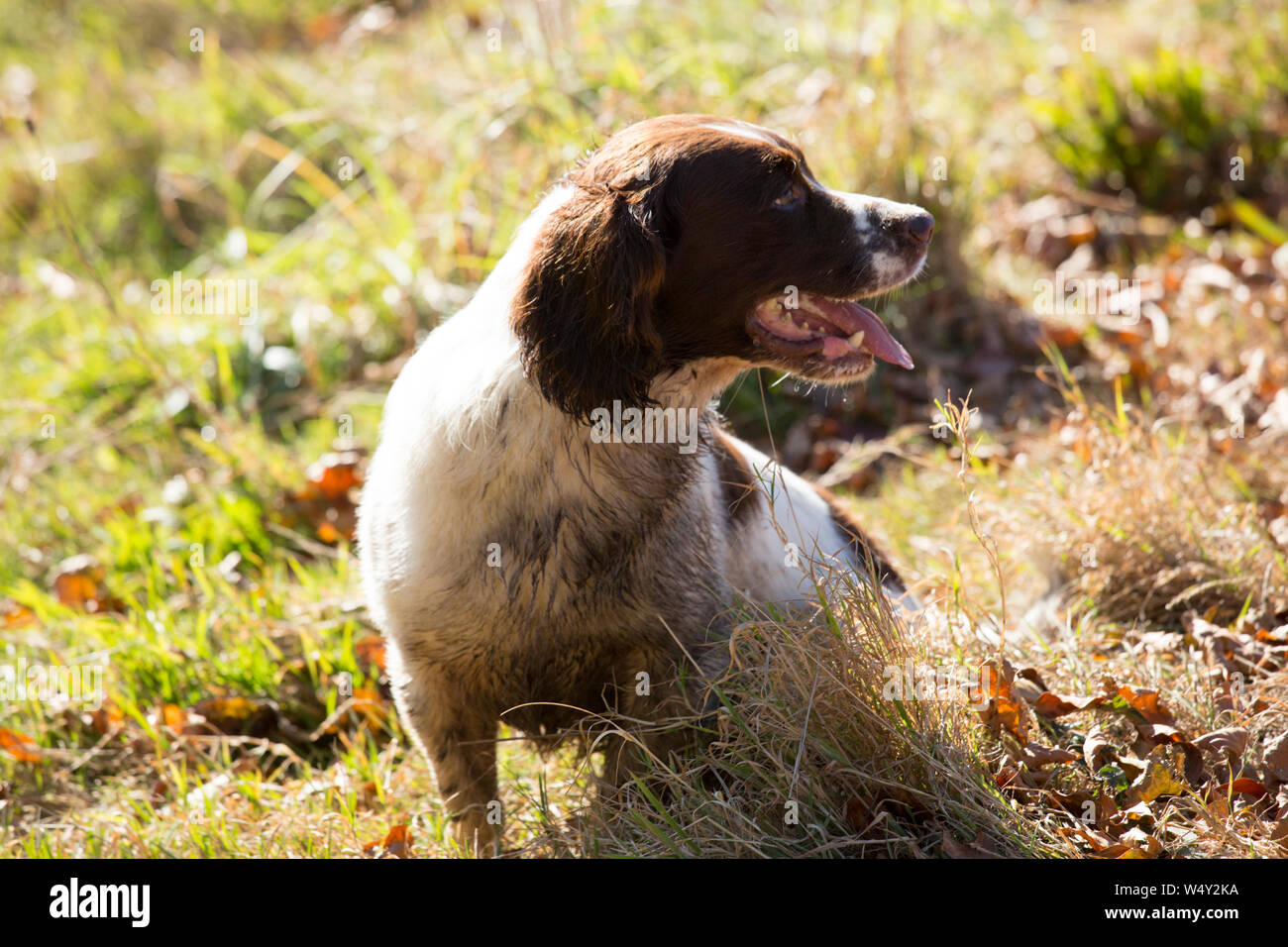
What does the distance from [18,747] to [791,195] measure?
302 cm

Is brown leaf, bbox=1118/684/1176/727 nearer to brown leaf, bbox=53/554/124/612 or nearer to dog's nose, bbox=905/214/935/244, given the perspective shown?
dog's nose, bbox=905/214/935/244

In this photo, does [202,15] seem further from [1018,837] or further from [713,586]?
[1018,837]

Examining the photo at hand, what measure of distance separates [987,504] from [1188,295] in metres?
2.31

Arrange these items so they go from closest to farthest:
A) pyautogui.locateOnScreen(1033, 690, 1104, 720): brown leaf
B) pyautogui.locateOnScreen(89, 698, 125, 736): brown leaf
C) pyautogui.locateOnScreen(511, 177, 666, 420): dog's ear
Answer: pyautogui.locateOnScreen(511, 177, 666, 420): dog's ear → pyautogui.locateOnScreen(1033, 690, 1104, 720): brown leaf → pyautogui.locateOnScreen(89, 698, 125, 736): brown leaf

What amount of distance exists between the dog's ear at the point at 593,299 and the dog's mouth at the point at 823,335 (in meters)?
0.33

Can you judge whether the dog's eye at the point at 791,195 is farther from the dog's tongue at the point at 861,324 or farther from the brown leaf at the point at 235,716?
the brown leaf at the point at 235,716

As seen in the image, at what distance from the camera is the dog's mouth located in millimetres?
3082

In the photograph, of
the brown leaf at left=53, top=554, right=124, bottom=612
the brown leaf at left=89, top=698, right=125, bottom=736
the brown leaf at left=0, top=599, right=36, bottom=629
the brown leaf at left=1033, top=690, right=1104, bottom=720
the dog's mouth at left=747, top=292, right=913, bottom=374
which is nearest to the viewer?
the dog's mouth at left=747, top=292, right=913, bottom=374

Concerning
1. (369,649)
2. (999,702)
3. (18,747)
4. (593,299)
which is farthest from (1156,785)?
→ (18,747)

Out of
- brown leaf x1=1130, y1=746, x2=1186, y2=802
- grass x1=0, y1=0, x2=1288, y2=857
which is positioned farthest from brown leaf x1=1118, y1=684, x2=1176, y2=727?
brown leaf x1=1130, y1=746, x2=1186, y2=802

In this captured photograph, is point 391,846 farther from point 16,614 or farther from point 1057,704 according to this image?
point 16,614

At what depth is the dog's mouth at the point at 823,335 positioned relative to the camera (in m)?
3.08

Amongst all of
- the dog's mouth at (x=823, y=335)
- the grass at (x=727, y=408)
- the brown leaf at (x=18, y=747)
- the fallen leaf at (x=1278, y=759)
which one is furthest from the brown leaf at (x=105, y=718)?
the fallen leaf at (x=1278, y=759)

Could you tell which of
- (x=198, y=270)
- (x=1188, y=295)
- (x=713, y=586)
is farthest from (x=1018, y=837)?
(x=198, y=270)
